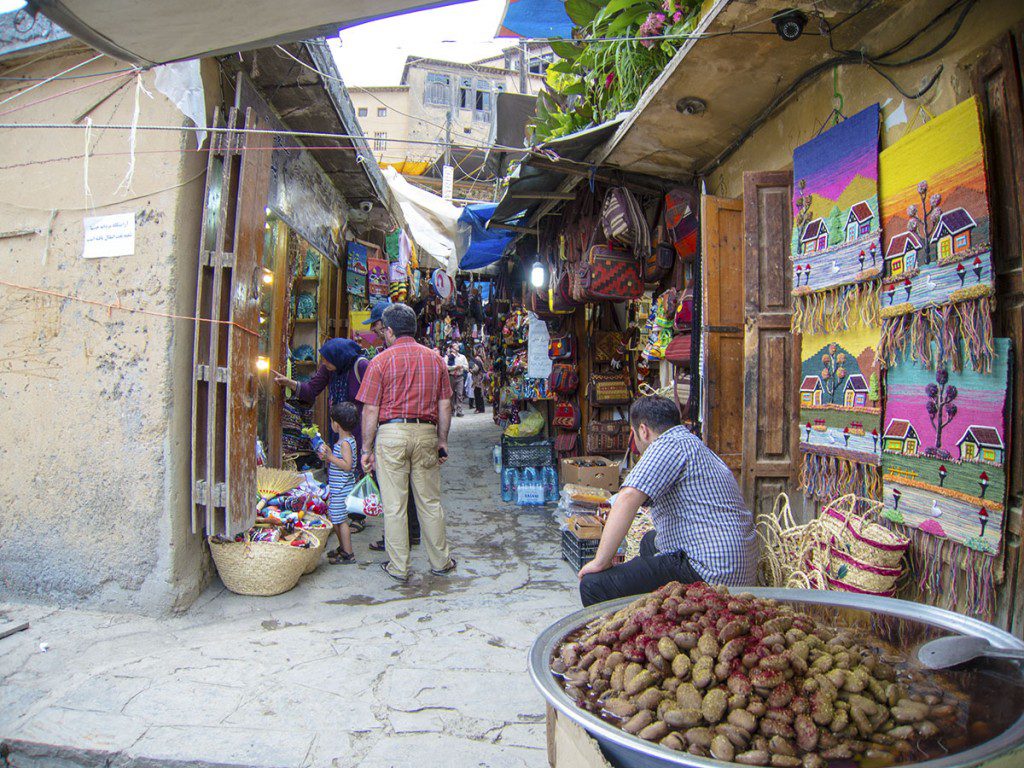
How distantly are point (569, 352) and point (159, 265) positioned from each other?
4.99 meters

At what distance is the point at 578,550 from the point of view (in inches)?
177

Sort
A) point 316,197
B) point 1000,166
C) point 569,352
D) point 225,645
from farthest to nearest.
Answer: point 569,352, point 316,197, point 225,645, point 1000,166

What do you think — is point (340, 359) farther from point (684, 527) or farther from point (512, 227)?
point (684, 527)

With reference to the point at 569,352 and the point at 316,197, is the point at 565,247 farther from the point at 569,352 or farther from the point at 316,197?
the point at 316,197

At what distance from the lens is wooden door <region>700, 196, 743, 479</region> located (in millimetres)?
3955

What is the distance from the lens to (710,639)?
153cm

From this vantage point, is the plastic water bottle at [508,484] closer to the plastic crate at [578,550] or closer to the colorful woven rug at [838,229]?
the plastic crate at [578,550]

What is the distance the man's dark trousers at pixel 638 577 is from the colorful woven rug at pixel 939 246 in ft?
4.27

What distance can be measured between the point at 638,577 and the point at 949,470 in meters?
1.29

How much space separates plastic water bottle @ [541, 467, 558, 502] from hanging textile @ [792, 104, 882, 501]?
396cm

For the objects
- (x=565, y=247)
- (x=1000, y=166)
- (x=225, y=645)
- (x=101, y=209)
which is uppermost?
(x=565, y=247)

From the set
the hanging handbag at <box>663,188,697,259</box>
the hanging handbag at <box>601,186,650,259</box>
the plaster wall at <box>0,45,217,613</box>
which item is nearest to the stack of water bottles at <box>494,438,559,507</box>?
the hanging handbag at <box>601,186,650,259</box>

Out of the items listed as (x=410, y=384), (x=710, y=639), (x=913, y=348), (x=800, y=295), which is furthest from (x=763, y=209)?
(x=710, y=639)

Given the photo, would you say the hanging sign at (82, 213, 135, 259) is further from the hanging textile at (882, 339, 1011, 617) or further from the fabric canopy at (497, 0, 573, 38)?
the fabric canopy at (497, 0, 573, 38)
